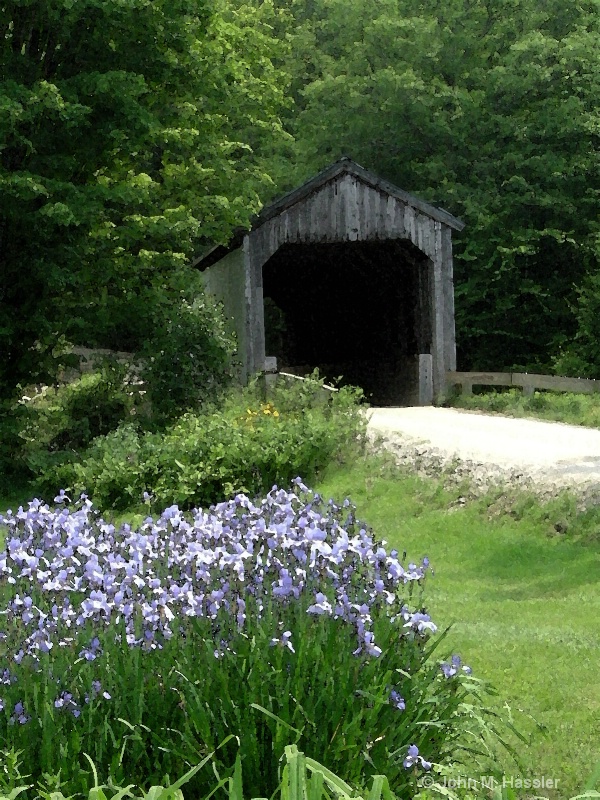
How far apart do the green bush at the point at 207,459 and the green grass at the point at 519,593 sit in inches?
20.2

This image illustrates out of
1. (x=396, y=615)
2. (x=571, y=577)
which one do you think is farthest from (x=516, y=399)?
(x=396, y=615)

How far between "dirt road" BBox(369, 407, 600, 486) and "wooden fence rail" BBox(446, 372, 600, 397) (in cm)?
136

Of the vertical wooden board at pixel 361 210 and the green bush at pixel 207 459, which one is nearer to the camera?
the green bush at pixel 207 459

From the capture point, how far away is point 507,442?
1299cm

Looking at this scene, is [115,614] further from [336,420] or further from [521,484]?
[336,420]

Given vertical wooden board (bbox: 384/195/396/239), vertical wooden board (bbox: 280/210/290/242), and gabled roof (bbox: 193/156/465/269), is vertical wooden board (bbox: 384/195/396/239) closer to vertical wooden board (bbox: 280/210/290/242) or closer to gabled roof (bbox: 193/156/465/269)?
gabled roof (bbox: 193/156/465/269)

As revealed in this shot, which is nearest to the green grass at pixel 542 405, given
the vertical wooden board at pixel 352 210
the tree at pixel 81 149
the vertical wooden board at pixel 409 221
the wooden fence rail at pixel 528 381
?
the wooden fence rail at pixel 528 381

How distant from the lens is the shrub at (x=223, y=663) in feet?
11.7

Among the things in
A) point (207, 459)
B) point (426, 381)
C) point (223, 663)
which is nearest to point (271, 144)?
point (426, 381)

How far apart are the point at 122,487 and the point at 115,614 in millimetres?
8176

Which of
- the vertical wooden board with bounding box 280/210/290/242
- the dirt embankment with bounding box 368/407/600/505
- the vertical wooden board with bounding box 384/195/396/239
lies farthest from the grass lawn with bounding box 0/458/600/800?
the vertical wooden board with bounding box 384/195/396/239

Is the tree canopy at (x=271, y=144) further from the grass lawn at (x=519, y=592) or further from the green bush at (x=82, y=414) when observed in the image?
the grass lawn at (x=519, y=592)

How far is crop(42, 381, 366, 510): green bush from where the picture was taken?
1164 cm

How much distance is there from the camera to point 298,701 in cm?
360
